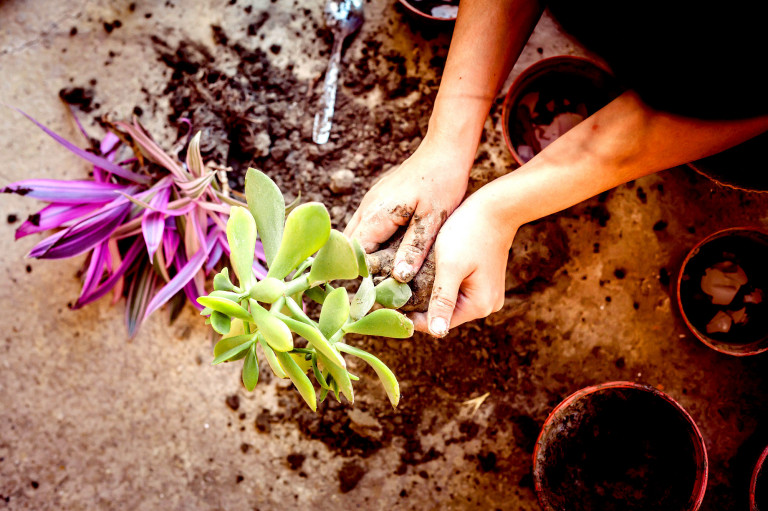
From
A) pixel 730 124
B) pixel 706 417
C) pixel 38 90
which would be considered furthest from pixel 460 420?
pixel 38 90

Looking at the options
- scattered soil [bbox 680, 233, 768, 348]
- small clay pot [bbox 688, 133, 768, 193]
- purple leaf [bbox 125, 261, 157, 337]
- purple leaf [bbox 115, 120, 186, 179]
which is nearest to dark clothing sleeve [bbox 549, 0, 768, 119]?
small clay pot [bbox 688, 133, 768, 193]

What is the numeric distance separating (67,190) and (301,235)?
95 centimetres

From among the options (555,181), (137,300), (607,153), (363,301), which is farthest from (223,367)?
(607,153)

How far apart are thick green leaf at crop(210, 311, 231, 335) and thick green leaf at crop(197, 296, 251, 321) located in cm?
1

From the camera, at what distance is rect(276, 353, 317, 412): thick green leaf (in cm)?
75

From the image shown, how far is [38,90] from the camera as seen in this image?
155 centimetres

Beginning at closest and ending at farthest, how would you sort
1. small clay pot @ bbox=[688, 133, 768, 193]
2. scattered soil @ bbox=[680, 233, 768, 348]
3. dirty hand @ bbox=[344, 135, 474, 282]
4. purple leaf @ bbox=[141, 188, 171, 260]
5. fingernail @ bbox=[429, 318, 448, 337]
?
fingernail @ bbox=[429, 318, 448, 337], dirty hand @ bbox=[344, 135, 474, 282], small clay pot @ bbox=[688, 133, 768, 193], purple leaf @ bbox=[141, 188, 171, 260], scattered soil @ bbox=[680, 233, 768, 348]

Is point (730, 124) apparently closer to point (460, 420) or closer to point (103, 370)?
point (460, 420)

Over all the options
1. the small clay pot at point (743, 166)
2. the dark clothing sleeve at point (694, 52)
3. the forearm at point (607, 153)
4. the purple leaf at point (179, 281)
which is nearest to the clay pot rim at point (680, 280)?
the small clay pot at point (743, 166)

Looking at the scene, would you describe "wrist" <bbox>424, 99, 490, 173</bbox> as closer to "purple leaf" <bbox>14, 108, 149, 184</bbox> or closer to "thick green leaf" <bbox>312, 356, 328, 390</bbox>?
"thick green leaf" <bbox>312, 356, 328, 390</bbox>

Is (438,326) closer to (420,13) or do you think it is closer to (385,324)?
(385,324)

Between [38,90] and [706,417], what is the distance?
2.32 m

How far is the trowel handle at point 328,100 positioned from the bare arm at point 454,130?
0.36m

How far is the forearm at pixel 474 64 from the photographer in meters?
1.11
